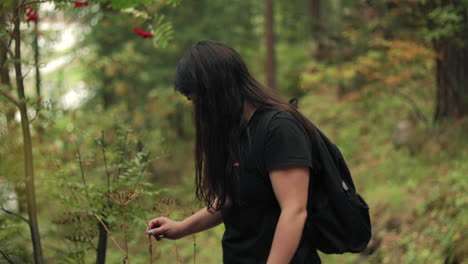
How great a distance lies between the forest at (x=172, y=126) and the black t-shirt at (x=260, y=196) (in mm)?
477

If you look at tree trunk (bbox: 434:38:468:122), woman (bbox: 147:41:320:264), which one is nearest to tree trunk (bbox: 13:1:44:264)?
woman (bbox: 147:41:320:264)

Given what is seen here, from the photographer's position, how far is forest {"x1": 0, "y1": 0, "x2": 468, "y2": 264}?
9.82 ft

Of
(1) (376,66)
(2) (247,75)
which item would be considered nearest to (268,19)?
(1) (376,66)

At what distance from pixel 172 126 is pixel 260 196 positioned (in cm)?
1706

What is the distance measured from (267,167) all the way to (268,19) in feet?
45.4

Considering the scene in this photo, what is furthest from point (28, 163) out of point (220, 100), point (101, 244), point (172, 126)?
point (172, 126)

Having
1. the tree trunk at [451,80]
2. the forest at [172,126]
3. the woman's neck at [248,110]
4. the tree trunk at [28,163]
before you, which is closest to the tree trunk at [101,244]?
the forest at [172,126]

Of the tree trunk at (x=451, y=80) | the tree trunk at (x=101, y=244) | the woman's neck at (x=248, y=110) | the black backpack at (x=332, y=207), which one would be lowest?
the tree trunk at (x=451, y=80)

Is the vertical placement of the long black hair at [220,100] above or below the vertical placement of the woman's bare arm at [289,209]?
above

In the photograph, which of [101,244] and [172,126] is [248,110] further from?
[172,126]

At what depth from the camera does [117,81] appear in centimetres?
1611

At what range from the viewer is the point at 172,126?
61.9 feet

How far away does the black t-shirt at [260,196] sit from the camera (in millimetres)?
1860

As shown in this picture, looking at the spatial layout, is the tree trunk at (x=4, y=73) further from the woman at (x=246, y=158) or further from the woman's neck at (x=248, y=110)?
the woman's neck at (x=248, y=110)
